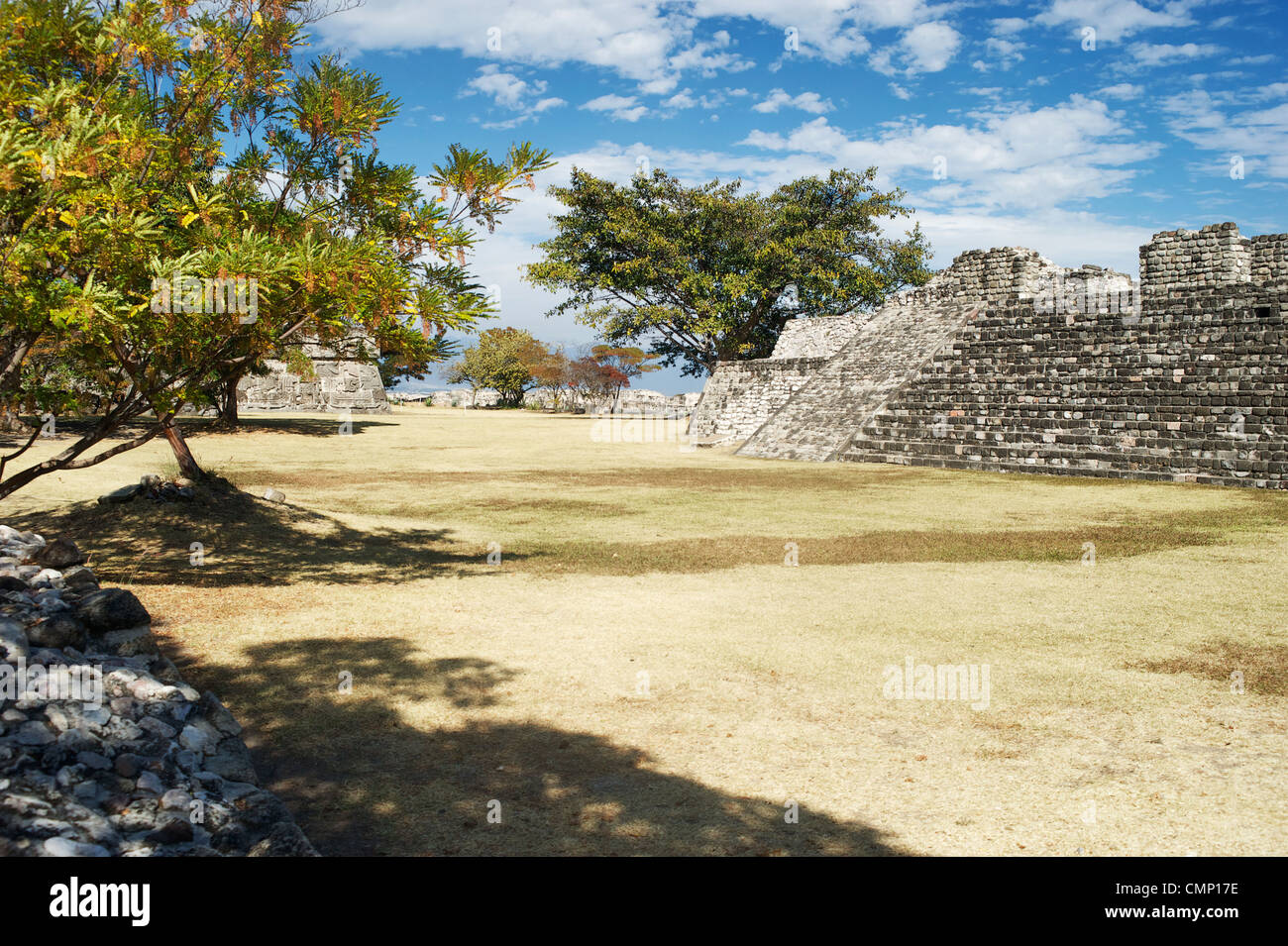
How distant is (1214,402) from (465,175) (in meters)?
14.4

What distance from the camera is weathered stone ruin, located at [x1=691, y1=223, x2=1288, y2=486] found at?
584 inches

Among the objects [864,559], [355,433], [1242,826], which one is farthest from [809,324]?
[1242,826]

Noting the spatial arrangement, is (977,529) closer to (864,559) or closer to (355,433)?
(864,559)

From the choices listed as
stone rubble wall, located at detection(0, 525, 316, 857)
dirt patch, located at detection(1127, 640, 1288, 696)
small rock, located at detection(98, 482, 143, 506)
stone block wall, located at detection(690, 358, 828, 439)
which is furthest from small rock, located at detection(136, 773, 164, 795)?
stone block wall, located at detection(690, 358, 828, 439)

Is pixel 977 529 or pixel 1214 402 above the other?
pixel 1214 402

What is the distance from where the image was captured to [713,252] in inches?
1394

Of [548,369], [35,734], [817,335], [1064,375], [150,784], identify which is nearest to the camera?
[150,784]

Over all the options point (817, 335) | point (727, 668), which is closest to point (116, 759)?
point (727, 668)

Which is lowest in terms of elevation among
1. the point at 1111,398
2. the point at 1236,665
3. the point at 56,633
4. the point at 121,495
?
the point at 1236,665

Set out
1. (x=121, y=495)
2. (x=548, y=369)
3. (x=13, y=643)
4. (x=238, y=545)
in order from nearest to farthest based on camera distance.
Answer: (x=13, y=643), (x=238, y=545), (x=121, y=495), (x=548, y=369)

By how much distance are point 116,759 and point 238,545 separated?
17.8ft

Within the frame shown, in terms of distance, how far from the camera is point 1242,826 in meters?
3.14

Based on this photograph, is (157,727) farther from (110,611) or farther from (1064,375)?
(1064,375)

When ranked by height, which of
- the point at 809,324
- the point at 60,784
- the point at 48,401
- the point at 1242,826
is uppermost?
the point at 809,324
